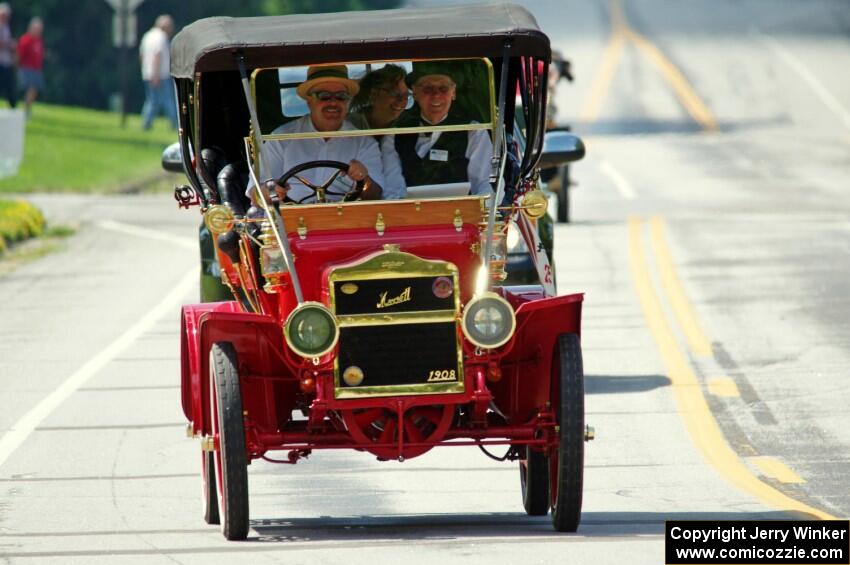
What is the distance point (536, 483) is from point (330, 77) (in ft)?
7.43

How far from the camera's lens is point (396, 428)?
28.9 ft

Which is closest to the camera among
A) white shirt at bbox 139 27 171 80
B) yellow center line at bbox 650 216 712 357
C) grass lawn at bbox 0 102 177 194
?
yellow center line at bbox 650 216 712 357

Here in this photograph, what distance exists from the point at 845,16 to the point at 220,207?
60.8 metres

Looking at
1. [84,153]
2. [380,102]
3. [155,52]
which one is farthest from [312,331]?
[155,52]

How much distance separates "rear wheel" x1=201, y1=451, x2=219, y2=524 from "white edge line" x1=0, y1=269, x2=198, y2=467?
2.23 meters

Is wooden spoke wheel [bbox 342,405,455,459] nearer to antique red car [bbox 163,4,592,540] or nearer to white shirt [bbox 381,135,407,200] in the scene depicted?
antique red car [bbox 163,4,592,540]

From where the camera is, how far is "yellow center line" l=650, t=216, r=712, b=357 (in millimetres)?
15500

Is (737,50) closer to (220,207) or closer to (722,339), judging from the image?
(722,339)

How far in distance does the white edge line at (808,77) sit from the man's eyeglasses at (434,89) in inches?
1281

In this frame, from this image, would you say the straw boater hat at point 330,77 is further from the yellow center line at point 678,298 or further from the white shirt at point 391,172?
the yellow center line at point 678,298

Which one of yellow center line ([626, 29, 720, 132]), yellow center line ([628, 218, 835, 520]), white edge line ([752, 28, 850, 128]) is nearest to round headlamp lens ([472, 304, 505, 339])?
yellow center line ([628, 218, 835, 520])

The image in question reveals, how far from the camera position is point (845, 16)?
67.3 meters

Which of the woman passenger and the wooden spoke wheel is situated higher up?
the woman passenger

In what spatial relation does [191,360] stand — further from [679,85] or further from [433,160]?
[679,85]
